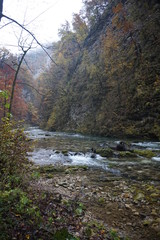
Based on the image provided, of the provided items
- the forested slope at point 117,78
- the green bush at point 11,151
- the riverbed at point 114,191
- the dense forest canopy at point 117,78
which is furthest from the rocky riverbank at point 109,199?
the dense forest canopy at point 117,78

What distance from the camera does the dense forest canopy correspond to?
15266 millimetres

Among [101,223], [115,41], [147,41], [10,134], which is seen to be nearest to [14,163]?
[10,134]

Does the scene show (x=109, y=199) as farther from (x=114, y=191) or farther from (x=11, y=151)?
(x=11, y=151)

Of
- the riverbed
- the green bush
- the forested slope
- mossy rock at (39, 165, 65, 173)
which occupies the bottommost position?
the riverbed

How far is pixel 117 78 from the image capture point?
65.3 ft

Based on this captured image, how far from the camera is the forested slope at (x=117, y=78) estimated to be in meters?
15.3

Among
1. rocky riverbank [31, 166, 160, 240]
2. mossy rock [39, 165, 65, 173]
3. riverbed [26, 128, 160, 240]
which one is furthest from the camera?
mossy rock [39, 165, 65, 173]

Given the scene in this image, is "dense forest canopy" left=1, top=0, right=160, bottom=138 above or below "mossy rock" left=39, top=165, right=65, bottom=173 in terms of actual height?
above

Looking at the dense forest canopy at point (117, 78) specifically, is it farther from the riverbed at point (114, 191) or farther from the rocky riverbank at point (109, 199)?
the rocky riverbank at point (109, 199)

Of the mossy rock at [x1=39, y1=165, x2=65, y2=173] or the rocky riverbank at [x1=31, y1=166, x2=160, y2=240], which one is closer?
the rocky riverbank at [x1=31, y1=166, x2=160, y2=240]

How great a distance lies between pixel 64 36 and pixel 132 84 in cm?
2900

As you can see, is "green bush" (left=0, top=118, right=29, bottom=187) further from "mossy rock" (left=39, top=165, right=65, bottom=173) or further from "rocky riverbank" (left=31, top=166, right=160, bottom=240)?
"mossy rock" (left=39, top=165, right=65, bottom=173)

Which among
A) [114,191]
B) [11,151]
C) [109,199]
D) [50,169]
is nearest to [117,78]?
[50,169]

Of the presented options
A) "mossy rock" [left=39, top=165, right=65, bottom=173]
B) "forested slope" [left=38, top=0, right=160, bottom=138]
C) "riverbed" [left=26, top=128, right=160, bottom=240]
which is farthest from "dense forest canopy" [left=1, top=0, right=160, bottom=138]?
"riverbed" [left=26, top=128, right=160, bottom=240]
